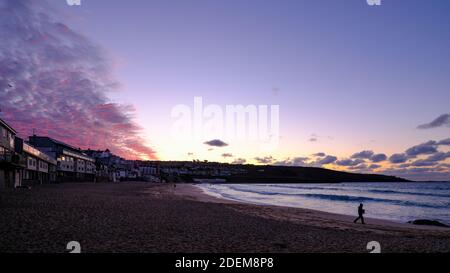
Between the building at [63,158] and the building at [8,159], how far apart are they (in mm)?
34714

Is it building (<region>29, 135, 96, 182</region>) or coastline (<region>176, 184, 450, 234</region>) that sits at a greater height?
building (<region>29, 135, 96, 182</region>)

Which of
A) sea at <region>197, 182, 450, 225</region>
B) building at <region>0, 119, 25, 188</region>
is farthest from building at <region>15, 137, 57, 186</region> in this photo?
sea at <region>197, 182, 450, 225</region>

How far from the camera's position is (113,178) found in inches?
5487

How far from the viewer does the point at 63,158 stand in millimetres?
87438

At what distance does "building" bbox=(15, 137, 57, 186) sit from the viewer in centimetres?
5262

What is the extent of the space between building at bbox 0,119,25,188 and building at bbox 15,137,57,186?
13.3 feet

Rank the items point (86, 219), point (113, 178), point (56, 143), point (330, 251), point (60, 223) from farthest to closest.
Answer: point (113, 178)
point (56, 143)
point (86, 219)
point (60, 223)
point (330, 251)

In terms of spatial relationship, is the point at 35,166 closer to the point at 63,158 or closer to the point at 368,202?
the point at 63,158

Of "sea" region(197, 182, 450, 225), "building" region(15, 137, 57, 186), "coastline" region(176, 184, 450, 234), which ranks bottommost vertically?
"sea" region(197, 182, 450, 225)

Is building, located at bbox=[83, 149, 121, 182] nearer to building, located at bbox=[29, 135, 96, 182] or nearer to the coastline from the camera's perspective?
building, located at bbox=[29, 135, 96, 182]

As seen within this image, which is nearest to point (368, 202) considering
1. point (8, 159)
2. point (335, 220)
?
point (335, 220)
